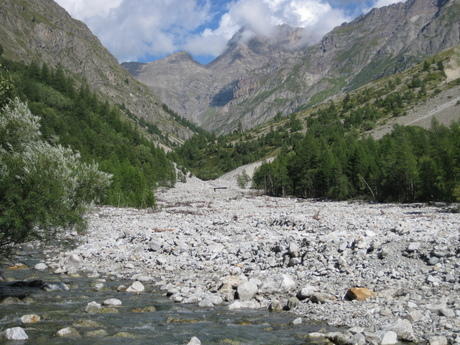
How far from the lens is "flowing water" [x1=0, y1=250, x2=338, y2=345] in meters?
10.6

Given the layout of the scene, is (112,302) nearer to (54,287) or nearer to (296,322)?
(54,287)

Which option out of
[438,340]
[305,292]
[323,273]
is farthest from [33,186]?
[438,340]

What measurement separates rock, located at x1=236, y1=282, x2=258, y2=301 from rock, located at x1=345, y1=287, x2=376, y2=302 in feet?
11.7

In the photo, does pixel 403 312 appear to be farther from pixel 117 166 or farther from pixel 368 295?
pixel 117 166

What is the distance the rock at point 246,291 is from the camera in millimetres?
14219

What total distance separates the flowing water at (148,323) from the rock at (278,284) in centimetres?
169

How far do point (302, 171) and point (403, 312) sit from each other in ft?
265

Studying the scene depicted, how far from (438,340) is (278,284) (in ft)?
21.5

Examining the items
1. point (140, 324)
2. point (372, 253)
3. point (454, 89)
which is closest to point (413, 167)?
point (372, 253)

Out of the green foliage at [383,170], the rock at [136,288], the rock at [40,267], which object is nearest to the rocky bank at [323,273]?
the rock at [40,267]

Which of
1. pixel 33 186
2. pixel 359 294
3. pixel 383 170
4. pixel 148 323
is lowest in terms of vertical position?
pixel 148 323

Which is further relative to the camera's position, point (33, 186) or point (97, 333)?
point (33, 186)

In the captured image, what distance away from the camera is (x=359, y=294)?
12.7 m

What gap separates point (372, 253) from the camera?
16.8 meters
